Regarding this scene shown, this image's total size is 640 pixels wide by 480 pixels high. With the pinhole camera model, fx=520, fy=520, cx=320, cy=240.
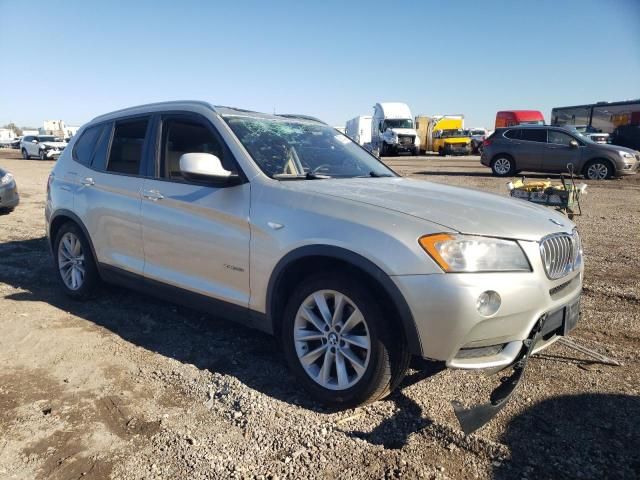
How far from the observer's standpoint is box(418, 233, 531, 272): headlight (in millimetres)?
2678

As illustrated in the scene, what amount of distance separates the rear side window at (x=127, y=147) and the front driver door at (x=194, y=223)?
0.92 feet

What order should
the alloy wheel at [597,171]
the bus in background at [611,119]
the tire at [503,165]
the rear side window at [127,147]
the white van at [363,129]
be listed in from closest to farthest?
the rear side window at [127,147] < the alloy wheel at [597,171] < the tire at [503,165] < the bus in background at [611,119] < the white van at [363,129]

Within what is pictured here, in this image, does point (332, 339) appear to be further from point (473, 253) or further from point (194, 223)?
point (194, 223)

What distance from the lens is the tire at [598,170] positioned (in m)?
16.4

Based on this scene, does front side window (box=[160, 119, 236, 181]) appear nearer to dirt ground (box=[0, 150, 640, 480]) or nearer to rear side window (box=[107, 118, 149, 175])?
rear side window (box=[107, 118, 149, 175])

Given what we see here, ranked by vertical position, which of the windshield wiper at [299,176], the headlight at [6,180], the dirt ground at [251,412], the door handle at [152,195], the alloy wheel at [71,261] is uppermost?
the windshield wiper at [299,176]

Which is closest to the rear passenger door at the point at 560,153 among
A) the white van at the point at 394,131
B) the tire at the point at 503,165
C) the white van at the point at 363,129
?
the tire at the point at 503,165

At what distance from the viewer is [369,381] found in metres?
2.91

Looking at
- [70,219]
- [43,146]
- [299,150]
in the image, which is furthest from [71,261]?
[43,146]

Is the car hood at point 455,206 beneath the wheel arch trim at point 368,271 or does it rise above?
above

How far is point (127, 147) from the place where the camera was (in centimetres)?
461

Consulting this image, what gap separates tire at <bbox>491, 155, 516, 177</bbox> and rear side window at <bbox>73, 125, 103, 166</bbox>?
15329 mm

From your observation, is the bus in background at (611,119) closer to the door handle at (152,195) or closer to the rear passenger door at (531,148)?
the rear passenger door at (531,148)

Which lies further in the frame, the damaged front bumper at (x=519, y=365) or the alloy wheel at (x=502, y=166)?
the alloy wheel at (x=502, y=166)
